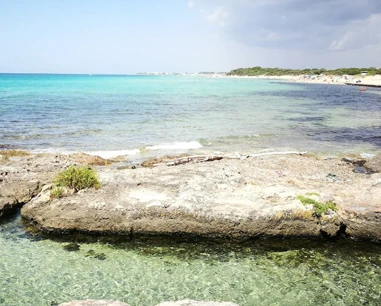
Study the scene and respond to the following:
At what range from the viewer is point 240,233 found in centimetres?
1020

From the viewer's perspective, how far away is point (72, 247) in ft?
32.0

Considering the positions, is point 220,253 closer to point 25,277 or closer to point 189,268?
point 189,268

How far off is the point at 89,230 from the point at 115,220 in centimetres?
87

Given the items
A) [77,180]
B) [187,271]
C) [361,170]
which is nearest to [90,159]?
[77,180]

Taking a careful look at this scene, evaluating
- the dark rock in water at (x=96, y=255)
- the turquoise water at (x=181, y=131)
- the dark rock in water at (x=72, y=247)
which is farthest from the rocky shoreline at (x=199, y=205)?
Result: the turquoise water at (x=181, y=131)

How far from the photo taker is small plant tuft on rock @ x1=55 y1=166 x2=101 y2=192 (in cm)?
1157

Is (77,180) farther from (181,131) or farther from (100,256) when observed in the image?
(181,131)

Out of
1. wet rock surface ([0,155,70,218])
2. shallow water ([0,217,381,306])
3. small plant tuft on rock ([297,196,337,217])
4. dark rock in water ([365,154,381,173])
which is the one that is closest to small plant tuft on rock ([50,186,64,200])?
shallow water ([0,217,381,306])

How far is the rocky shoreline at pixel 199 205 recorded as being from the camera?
1027cm

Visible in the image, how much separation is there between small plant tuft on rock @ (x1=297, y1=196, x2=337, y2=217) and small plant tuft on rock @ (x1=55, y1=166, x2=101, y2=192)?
270 inches

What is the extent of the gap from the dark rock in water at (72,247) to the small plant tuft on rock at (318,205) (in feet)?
22.9

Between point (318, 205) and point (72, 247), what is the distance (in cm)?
753

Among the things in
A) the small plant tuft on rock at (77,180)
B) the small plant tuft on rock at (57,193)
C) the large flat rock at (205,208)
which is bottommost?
the large flat rock at (205,208)

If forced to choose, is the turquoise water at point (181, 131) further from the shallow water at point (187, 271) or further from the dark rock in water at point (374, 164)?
the shallow water at point (187, 271)
